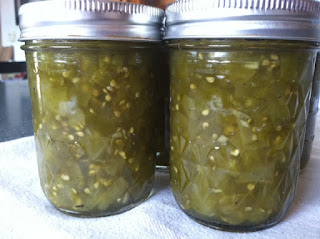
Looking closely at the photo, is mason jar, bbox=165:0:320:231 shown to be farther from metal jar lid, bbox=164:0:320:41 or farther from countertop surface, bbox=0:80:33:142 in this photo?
countertop surface, bbox=0:80:33:142

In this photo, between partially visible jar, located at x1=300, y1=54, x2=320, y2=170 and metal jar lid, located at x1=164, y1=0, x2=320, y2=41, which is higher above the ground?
metal jar lid, located at x1=164, y1=0, x2=320, y2=41

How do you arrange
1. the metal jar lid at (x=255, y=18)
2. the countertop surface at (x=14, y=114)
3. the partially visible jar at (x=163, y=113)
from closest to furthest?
the metal jar lid at (x=255, y=18) < the partially visible jar at (x=163, y=113) < the countertop surface at (x=14, y=114)

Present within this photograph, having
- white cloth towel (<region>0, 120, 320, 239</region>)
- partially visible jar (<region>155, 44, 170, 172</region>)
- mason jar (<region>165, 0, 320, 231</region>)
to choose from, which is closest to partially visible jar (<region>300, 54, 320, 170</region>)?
white cloth towel (<region>0, 120, 320, 239</region>)

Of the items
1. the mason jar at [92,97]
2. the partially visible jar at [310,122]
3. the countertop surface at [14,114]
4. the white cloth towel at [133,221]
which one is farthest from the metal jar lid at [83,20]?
the countertop surface at [14,114]

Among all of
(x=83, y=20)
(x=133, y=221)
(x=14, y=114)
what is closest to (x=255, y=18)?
(x=83, y=20)

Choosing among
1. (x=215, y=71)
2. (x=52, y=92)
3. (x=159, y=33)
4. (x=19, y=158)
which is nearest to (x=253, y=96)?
(x=215, y=71)

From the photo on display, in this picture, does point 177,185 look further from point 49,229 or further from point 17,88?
point 17,88

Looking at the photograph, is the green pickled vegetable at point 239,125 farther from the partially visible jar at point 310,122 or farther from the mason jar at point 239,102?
the partially visible jar at point 310,122
